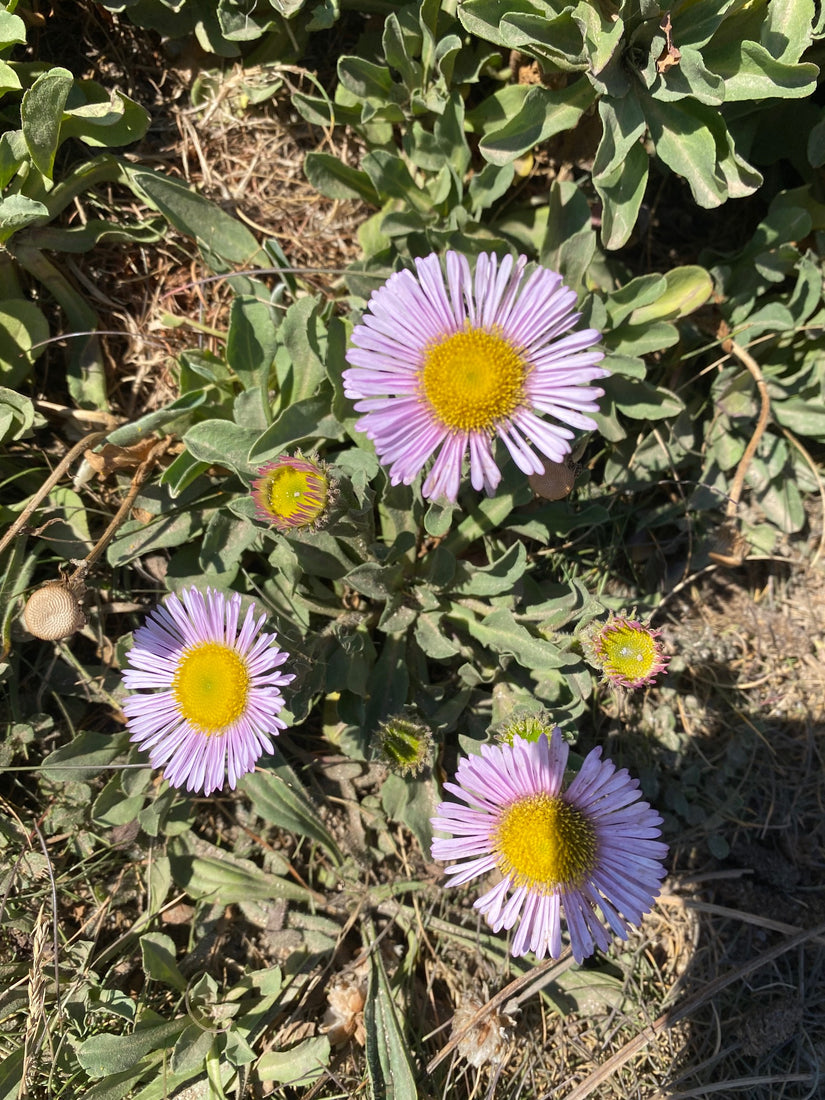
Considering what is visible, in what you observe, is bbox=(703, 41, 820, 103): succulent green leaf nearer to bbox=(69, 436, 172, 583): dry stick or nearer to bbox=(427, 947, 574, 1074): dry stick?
bbox=(69, 436, 172, 583): dry stick

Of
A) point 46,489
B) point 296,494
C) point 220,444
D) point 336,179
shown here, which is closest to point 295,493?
point 296,494

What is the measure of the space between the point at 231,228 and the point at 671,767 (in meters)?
2.73

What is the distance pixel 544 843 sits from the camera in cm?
238

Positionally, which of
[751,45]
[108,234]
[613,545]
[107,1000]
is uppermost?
[751,45]

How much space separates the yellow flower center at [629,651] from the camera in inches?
90.6

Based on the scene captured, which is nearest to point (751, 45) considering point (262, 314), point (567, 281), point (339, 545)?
point (567, 281)

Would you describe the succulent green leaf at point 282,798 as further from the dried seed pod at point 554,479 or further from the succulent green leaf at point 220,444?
the dried seed pod at point 554,479

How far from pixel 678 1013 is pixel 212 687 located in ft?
7.12


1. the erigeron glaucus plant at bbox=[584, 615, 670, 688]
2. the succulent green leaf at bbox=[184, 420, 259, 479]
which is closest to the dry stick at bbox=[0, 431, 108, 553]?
the succulent green leaf at bbox=[184, 420, 259, 479]

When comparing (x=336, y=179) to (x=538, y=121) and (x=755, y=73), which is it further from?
(x=755, y=73)

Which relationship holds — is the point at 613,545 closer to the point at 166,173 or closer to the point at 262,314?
the point at 262,314

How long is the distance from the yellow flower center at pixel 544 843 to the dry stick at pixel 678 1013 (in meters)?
1.05

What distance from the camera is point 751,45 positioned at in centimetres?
230

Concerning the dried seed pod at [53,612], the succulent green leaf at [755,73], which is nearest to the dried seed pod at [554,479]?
the succulent green leaf at [755,73]
